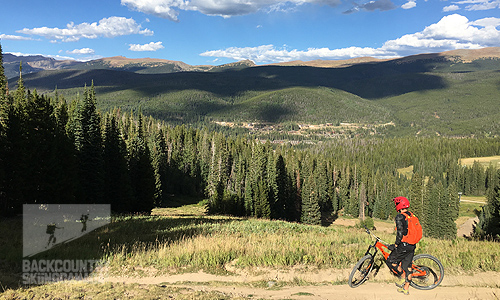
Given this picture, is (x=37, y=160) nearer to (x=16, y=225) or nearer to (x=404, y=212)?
(x=16, y=225)

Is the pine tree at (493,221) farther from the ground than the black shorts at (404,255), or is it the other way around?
the black shorts at (404,255)

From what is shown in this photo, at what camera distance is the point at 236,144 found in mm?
113250

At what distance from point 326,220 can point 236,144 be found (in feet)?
139

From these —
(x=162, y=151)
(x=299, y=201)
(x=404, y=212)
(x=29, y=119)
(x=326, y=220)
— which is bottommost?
(x=326, y=220)

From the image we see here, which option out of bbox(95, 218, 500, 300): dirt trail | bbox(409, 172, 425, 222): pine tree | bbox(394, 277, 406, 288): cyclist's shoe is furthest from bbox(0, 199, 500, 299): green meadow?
bbox(409, 172, 425, 222): pine tree

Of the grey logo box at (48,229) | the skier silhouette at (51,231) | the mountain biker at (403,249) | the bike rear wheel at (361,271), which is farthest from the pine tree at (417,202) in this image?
the skier silhouette at (51,231)

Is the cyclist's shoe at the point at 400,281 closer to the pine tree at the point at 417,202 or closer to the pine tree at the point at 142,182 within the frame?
the pine tree at the point at 142,182

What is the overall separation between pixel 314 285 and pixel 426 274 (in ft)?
12.7

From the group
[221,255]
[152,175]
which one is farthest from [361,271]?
[152,175]

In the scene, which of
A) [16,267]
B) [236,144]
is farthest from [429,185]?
[16,267]

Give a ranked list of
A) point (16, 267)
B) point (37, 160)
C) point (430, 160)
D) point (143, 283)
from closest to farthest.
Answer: point (143, 283) → point (16, 267) → point (37, 160) → point (430, 160)

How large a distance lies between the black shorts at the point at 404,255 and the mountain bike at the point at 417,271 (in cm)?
34

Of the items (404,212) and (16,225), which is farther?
(16,225)

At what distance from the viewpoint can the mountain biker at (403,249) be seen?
32.7ft
